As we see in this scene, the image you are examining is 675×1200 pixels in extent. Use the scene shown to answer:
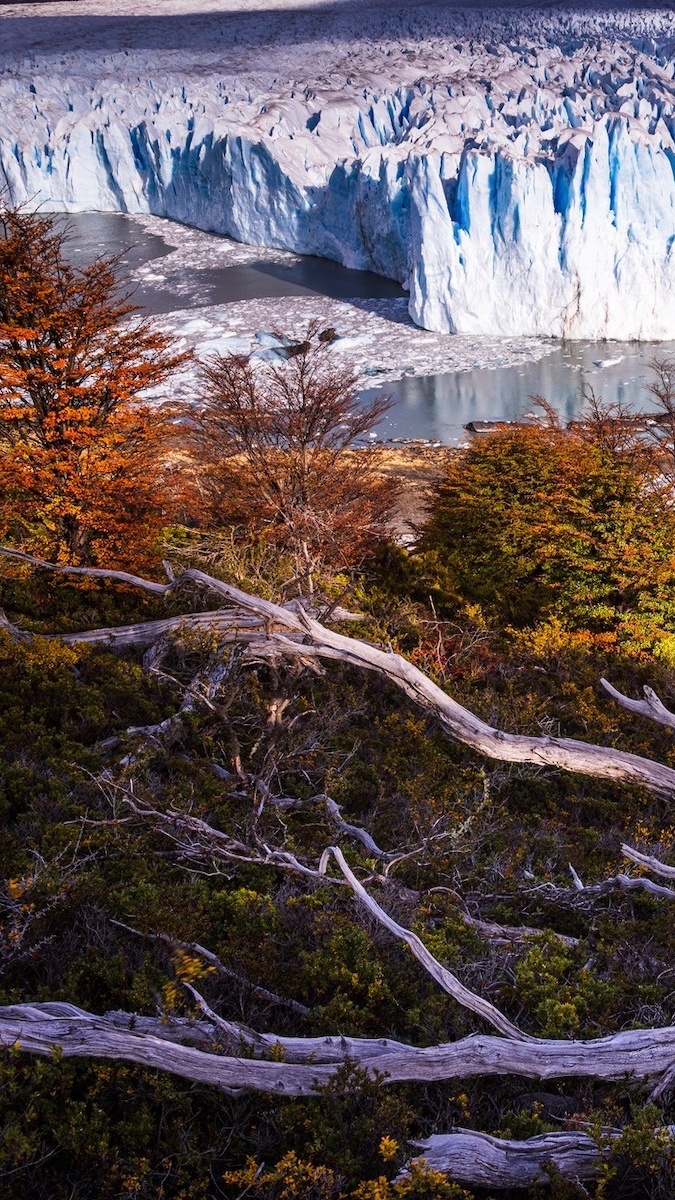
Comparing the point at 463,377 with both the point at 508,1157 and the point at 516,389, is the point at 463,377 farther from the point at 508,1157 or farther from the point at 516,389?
the point at 508,1157

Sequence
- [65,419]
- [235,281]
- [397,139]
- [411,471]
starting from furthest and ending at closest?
1. [397,139]
2. [235,281]
3. [411,471]
4. [65,419]

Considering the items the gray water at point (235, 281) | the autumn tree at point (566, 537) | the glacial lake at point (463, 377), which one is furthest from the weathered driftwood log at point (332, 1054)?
the gray water at point (235, 281)

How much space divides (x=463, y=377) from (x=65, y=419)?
2172 centimetres

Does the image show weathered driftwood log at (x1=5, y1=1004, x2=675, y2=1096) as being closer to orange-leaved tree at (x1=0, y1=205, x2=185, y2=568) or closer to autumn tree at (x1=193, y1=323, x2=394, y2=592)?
orange-leaved tree at (x1=0, y1=205, x2=185, y2=568)

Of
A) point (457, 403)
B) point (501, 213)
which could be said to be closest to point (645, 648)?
point (457, 403)

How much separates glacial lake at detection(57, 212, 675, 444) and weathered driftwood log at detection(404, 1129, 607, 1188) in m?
21.4

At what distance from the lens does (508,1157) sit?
111 inches

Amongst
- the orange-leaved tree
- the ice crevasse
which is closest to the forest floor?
the orange-leaved tree

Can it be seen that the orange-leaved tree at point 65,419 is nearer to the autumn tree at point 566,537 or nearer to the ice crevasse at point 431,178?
the autumn tree at point 566,537

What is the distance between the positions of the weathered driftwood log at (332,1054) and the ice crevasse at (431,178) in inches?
1274

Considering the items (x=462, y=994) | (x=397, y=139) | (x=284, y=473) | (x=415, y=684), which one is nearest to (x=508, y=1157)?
(x=462, y=994)

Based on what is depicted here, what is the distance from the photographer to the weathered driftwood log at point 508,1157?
2.79 m

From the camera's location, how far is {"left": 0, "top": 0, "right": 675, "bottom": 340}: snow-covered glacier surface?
31.2 meters

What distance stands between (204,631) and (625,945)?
11.8 ft
